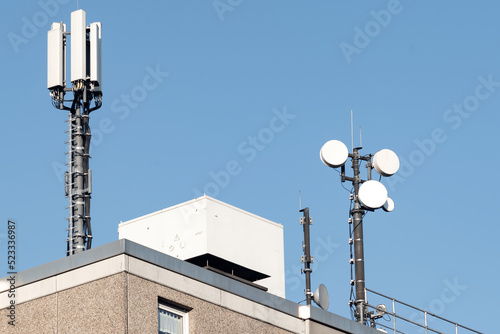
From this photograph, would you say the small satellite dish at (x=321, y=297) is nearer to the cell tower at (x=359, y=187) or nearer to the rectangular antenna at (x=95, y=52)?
the cell tower at (x=359, y=187)

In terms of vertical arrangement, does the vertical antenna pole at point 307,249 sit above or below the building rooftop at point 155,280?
above

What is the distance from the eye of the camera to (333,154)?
4066cm

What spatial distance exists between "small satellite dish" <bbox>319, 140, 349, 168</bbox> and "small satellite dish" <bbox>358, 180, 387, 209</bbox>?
46.4 inches

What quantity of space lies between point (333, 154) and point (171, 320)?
17767mm

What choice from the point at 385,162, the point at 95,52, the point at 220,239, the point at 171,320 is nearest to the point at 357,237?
the point at 385,162

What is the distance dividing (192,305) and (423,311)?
963 centimetres

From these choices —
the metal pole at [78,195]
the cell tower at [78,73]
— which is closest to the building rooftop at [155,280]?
the metal pole at [78,195]

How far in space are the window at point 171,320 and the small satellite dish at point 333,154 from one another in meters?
17.2

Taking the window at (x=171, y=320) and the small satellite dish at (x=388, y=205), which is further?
the small satellite dish at (x=388, y=205)

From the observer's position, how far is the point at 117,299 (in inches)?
888

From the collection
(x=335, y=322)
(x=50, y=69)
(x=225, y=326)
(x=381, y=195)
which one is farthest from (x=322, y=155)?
(x=50, y=69)

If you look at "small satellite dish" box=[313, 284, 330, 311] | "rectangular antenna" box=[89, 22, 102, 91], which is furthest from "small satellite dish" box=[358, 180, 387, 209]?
"rectangular antenna" box=[89, 22, 102, 91]

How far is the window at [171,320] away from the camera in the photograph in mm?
23578

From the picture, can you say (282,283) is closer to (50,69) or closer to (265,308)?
(265,308)
